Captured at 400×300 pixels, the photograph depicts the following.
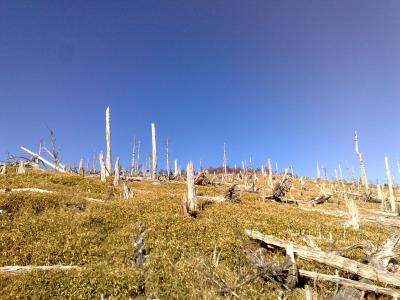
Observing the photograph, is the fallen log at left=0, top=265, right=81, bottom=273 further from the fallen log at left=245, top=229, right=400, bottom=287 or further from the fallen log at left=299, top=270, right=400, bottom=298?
the fallen log at left=299, top=270, right=400, bottom=298

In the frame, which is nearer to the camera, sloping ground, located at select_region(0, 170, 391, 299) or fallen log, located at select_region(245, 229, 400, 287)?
fallen log, located at select_region(245, 229, 400, 287)

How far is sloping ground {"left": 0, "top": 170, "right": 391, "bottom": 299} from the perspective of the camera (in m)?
10.5

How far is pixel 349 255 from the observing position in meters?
14.1

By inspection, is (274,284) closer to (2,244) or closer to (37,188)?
Answer: (2,244)

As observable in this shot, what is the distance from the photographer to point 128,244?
14359 mm

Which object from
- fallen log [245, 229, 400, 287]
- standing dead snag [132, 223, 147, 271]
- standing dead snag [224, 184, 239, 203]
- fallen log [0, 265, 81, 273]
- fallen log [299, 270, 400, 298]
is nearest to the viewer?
fallen log [299, 270, 400, 298]

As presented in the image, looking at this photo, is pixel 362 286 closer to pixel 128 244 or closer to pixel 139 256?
pixel 139 256

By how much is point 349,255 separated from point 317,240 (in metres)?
1.83

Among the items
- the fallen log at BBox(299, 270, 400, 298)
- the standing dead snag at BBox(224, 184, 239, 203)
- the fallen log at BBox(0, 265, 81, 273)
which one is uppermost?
the standing dead snag at BBox(224, 184, 239, 203)

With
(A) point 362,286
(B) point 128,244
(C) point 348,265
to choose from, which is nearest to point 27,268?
(B) point 128,244

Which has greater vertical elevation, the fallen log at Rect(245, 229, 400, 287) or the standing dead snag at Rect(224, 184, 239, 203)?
the standing dead snag at Rect(224, 184, 239, 203)

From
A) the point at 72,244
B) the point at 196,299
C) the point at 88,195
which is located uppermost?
the point at 88,195

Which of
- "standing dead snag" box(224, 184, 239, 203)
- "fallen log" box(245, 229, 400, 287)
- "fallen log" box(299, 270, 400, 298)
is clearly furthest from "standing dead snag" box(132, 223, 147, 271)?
"standing dead snag" box(224, 184, 239, 203)

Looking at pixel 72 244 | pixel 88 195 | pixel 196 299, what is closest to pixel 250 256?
pixel 196 299
